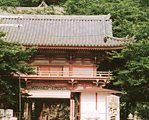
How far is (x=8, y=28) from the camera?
23266mm

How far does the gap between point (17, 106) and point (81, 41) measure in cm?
581

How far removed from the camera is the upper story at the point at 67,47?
2056 cm

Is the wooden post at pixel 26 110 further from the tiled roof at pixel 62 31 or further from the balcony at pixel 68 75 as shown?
the tiled roof at pixel 62 31

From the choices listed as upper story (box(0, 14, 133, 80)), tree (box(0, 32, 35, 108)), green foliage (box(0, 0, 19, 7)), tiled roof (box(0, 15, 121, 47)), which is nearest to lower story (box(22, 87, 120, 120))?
upper story (box(0, 14, 133, 80))

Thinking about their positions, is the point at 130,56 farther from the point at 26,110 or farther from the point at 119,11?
the point at 119,11

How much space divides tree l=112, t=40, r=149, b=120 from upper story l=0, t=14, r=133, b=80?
0.81 meters

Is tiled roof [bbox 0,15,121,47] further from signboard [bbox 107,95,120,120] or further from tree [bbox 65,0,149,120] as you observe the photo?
signboard [bbox 107,95,120,120]

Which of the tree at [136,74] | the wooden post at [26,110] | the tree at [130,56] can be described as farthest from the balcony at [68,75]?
the wooden post at [26,110]

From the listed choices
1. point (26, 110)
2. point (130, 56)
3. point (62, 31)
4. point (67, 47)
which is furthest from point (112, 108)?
point (62, 31)

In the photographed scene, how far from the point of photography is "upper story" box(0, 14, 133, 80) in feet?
67.5

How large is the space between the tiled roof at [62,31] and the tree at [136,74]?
1.00 metres

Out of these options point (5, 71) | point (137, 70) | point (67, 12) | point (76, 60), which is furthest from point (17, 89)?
point (67, 12)

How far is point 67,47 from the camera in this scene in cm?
2058

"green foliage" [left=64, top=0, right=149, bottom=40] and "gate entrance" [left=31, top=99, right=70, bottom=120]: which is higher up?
"green foliage" [left=64, top=0, right=149, bottom=40]
